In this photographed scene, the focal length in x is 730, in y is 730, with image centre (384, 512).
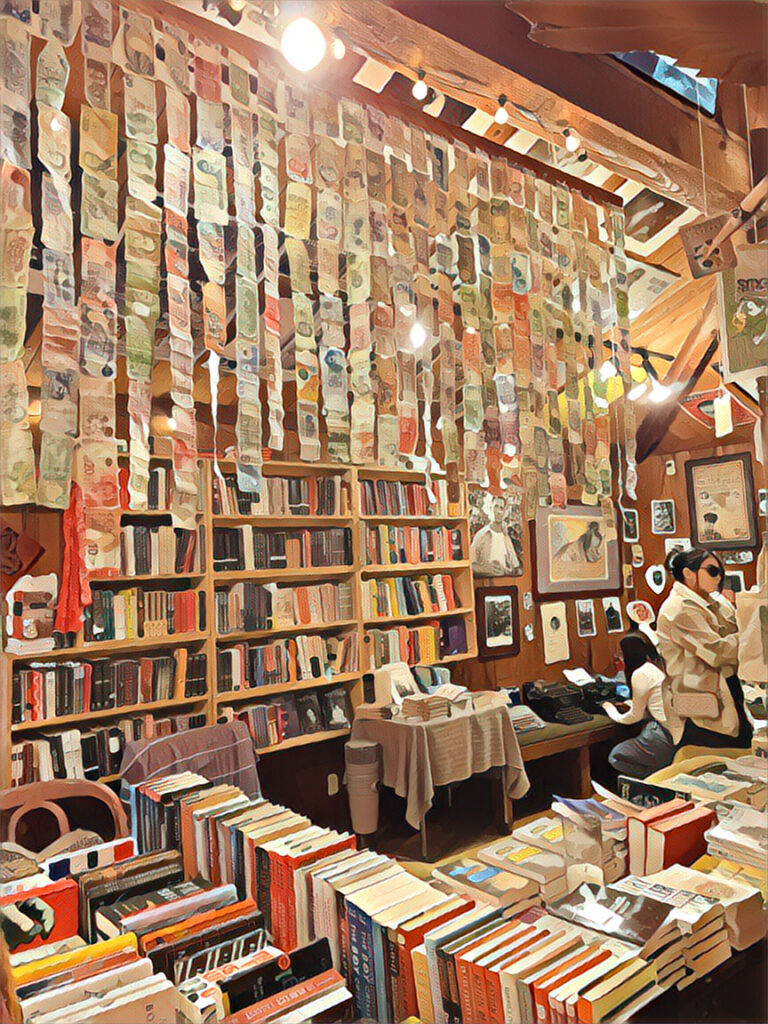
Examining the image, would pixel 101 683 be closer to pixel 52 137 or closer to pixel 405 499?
pixel 405 499

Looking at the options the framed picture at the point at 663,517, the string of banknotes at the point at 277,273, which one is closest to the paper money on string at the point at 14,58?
the string of banknotes at the point at 277,273

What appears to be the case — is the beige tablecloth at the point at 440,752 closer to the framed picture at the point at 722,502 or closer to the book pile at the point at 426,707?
the book pile at the point at 426,707

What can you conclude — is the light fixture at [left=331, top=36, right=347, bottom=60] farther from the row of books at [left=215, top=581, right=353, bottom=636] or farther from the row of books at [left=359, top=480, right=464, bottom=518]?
the row of books at [left=359, top=480, right=464, bottom=518]

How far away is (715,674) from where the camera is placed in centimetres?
372

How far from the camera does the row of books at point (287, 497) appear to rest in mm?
4164

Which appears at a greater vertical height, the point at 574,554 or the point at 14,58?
the point at 14,58

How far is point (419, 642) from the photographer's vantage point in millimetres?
5027

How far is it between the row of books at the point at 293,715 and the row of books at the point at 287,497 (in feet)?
3.68

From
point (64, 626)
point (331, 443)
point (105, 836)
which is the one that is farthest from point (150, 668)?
point (331, 443)

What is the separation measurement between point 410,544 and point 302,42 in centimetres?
367

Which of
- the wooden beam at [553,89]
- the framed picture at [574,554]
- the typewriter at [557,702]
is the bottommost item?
the typewriter at [557,702]

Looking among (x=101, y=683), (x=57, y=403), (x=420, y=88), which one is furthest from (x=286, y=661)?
(x=420, y=88)

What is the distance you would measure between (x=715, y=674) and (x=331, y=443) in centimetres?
270

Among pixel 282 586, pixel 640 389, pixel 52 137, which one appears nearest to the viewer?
pixel 52 137
